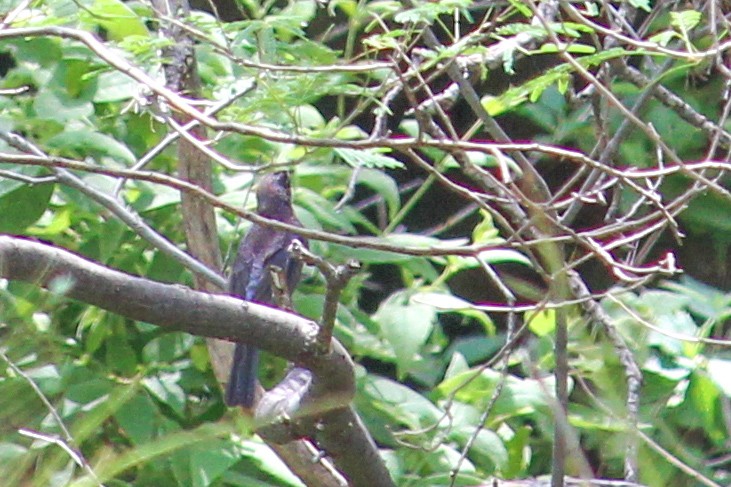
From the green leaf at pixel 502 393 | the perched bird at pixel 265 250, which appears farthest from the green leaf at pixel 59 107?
the green leaf at pixel 502 393

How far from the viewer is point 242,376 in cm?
251

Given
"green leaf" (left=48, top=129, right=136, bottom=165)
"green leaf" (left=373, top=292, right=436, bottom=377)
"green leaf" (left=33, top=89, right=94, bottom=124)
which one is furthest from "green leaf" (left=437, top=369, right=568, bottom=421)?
"green leaf" (left=33, top=89, right=94, bottom=124)

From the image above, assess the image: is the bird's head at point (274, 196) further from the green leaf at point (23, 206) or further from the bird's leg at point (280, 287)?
the bird's leg at point (280, 287)

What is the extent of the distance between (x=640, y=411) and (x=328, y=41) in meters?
1.90

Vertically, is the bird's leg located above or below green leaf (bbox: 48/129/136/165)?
below

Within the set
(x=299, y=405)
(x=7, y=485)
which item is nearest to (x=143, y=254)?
(x=299, y=405)

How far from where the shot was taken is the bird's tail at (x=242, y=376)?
2467mm

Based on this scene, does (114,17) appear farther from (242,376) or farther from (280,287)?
(242,376)

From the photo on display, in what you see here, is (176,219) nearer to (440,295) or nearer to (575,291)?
(440,295)

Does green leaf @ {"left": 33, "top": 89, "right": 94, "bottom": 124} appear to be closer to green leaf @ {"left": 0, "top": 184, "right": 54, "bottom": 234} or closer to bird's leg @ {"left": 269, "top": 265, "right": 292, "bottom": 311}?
green leaf @ {"left": 0, "top": 184, "right": 54, "bottom": 234}

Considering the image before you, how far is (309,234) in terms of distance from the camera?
1434mm

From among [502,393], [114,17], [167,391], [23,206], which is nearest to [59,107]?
[23,206]

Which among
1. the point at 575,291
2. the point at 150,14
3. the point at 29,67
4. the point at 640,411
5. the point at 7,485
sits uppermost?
the point at 7,485

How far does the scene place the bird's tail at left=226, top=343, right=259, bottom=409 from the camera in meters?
2.47
